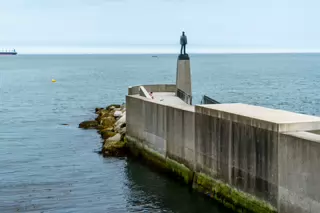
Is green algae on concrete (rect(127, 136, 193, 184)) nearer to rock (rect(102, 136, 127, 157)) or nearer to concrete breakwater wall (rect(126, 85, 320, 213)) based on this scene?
concrete breakwater wall (rect(126, 85, 320, 213))

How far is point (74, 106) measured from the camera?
167ft

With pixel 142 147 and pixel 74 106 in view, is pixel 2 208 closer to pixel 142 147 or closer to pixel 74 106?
pixel 142 147

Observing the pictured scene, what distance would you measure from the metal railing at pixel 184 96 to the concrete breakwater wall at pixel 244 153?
4.30m

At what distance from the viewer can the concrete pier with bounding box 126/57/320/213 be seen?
12977mm

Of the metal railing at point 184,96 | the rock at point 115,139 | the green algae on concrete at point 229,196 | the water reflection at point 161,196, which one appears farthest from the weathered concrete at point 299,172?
the rock at point 115,139

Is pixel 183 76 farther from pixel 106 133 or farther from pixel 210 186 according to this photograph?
pixel 210 186

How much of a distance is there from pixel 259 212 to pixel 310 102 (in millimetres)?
36129

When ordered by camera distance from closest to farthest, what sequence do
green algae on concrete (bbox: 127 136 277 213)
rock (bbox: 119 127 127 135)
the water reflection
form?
green algae on concrete (bbox: 127 136 277 213)
the water reflection
rock (bbox: 119 127 127 135)

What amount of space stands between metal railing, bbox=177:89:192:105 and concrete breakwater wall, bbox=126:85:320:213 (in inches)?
169

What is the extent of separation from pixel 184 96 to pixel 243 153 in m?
11.6

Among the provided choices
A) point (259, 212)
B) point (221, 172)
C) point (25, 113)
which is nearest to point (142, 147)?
point (221, 172)

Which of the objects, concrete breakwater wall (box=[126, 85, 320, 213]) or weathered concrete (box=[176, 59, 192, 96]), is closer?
concrete breakwater wall (box=[126, 85, 320, 213])

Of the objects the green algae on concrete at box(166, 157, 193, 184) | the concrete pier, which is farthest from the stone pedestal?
the green algae on concrete at box(166, 157, 193, 184)

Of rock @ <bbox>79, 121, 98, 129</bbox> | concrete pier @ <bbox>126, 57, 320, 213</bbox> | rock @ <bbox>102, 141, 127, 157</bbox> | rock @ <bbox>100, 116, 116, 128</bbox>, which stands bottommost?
rock @ <bbox>79, 121, 98, 129</bbox>
